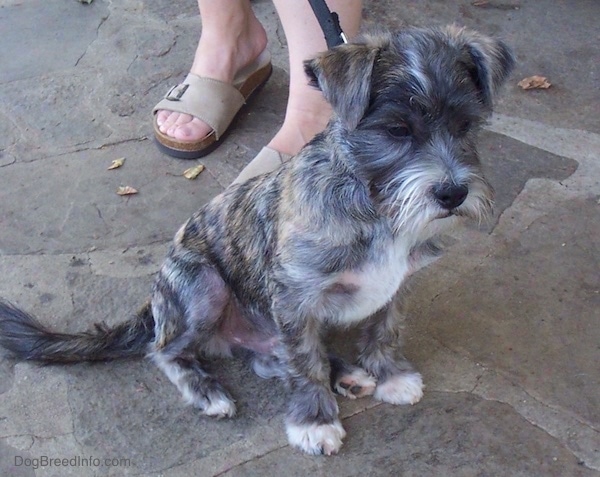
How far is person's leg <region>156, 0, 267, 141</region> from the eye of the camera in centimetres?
441

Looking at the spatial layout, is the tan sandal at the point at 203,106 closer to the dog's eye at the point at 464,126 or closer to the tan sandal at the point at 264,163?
the tan sandal at the point at 264,163

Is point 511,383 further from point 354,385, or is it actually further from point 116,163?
point 116,163

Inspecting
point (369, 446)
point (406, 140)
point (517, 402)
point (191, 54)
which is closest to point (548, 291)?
point (517, 402)

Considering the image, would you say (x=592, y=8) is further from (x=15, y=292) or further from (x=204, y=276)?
(x=15, y=292)

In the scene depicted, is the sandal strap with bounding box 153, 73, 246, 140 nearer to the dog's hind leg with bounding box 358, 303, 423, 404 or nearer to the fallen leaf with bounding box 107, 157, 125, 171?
the fallen leaf with bounding box 107, 157, 125, 171

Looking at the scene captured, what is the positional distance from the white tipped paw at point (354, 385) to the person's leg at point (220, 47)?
69.8 inches

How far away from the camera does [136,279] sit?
366 centimetres

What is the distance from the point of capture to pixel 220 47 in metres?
4.57

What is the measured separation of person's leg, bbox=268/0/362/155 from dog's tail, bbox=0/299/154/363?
1347 mm

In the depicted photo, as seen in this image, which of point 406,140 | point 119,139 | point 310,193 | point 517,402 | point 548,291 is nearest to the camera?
point 406,140

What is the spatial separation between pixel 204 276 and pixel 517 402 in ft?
4.16

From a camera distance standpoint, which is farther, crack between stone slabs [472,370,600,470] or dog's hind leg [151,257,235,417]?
dog's hind leg [151,257,235,417]

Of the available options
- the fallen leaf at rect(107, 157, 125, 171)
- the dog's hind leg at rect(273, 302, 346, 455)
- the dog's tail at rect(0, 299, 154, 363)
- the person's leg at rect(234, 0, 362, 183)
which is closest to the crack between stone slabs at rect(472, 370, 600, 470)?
the dog's hind leg at rect(273, 302, 346, 455)

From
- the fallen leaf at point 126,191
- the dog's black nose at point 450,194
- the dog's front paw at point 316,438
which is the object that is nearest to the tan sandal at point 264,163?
the fallen leaf at point 126,191
